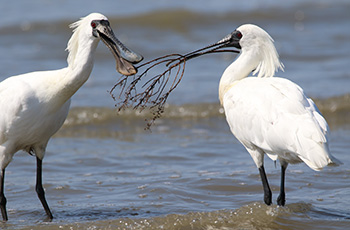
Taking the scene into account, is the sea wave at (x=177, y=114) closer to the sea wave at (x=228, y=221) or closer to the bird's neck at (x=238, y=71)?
the bird's neck at (x=238, y=71)

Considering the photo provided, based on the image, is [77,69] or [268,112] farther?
[268,112]

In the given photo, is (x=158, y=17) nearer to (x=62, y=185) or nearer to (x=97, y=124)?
(x=97, y=124)

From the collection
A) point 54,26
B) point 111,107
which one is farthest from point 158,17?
point 111,107

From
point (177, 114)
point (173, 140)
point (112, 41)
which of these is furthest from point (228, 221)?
point (177, 114)

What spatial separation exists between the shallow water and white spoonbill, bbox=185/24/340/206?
895 mm

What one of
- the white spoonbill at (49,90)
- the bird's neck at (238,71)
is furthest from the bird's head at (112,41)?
the bird's neck at (238,71)

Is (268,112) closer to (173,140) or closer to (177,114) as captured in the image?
(173,140)

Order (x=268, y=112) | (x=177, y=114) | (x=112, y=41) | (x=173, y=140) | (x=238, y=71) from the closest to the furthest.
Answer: (x=112, y=41)
(x=268, y=112)
(x=238, y=71)
(x=173, y=140)
(x=177, y=114)

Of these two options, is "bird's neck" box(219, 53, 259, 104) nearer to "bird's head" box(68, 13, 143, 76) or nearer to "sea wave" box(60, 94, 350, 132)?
"bird's head" box(68, 13, 143, 76)

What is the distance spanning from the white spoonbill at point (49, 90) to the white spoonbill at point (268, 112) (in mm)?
1502

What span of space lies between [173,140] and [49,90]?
14.5 feet

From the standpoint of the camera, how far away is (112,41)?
7.50 meters

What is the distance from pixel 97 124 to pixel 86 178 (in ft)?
10.9

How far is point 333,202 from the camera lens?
27.7 ft
